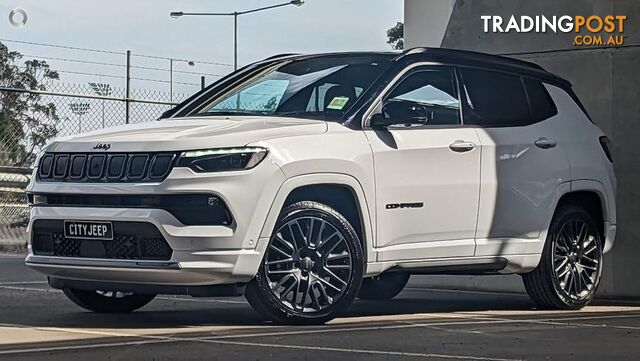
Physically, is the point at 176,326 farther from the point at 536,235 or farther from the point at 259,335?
the point at 536,235

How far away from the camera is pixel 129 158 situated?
7379 mm

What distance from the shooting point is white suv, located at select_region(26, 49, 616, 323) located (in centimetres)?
725

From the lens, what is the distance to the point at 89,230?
7.40m

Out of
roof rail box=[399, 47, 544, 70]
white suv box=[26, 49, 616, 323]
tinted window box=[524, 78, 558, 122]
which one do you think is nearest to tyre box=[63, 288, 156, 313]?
white suv box=[26, 49, 616, 323]

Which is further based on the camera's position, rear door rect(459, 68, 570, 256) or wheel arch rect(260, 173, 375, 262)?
rear door rect(459, 68, 570, 256)

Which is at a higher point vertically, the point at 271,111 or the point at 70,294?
the point at 271,111

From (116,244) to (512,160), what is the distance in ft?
9.99

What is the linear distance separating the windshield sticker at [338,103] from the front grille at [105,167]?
1323mm

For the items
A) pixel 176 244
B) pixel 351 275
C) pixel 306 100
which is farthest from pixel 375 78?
pixel 176 244

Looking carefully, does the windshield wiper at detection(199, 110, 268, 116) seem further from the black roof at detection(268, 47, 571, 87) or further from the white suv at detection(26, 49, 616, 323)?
the black roof at detection(268, 47, 571, 87)

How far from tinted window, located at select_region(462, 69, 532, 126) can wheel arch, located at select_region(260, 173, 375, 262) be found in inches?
51.2

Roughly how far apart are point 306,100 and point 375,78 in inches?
19.4

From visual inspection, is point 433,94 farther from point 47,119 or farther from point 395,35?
point 395,35

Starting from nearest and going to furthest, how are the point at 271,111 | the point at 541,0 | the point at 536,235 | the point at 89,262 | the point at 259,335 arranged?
1. the point at 259,335
2. the point at 89,262
3. the point at 271,111
4. the point at 536,235
5. the point at 541,0
